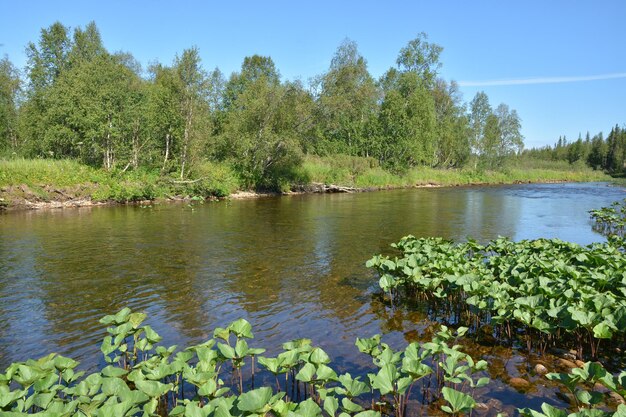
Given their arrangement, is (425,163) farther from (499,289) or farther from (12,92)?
(499,289)

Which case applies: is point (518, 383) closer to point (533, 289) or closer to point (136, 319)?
point (533, 289)

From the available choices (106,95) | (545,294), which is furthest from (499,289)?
(106,95)

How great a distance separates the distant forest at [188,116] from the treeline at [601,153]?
192 ft

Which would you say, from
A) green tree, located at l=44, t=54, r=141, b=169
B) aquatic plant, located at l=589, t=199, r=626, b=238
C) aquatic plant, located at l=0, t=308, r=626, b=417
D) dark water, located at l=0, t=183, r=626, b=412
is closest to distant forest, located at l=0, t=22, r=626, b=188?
green tree, located at l=44, t=54, r=141, b=169

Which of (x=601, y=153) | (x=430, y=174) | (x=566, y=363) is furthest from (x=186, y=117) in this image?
(x=601, y=153)

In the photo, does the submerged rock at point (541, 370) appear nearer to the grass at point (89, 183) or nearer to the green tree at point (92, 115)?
the grass at point (89, 183)

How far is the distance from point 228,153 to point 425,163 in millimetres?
34880

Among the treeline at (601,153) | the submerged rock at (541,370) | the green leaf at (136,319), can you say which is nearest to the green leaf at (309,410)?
the green leaf at (136,319)

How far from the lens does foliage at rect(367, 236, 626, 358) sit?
6719 millimetres

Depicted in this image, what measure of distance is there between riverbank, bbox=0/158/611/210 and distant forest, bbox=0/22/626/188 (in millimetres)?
1183

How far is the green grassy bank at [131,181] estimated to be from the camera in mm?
26781

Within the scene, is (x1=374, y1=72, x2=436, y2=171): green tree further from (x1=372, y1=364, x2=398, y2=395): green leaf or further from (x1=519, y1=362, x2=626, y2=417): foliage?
(x1=372, y1=364, x2=398, y2=395): green leaf

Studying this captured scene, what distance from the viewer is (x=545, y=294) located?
7.54 metres

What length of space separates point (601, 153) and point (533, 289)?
Answer: 374ft
